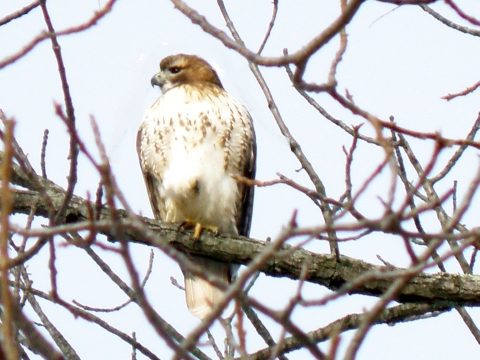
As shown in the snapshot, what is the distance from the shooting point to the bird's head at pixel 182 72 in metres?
5.55

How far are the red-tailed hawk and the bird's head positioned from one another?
1.17ft

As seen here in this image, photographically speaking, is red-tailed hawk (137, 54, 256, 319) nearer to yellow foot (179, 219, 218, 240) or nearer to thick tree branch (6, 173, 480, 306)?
yellow foot (179, 219, 218, 240)

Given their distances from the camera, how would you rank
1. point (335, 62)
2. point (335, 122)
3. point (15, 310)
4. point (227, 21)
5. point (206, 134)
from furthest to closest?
point (206, 134) < point (227, 21) < point (335, 122) < point (335, 62) < point (15, 310)

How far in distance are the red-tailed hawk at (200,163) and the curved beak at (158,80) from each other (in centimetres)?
40

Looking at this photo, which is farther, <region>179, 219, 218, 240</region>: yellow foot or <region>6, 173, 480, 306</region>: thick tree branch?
<region>179, 219, 218, 240</region>: yellow foot

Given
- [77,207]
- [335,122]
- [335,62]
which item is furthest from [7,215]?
[335,122]

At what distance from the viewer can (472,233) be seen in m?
1.85

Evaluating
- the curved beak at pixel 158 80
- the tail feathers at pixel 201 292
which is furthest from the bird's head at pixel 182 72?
the tail feathers at pixel 201 292

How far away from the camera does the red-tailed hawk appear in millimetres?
4754

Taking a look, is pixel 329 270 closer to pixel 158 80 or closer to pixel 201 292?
pixel 201 292

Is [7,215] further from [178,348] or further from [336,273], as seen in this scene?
[336,273]

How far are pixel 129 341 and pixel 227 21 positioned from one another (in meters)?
1.82

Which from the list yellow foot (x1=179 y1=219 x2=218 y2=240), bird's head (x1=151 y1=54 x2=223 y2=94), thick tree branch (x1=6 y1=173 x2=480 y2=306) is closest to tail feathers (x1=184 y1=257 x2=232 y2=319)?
yellow foot (x1=179 y1=219 x2=218 y2=240)

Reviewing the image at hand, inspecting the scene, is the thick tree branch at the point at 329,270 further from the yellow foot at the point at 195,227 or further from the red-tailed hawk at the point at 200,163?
the red-tailed hawk at the point at 200,163
